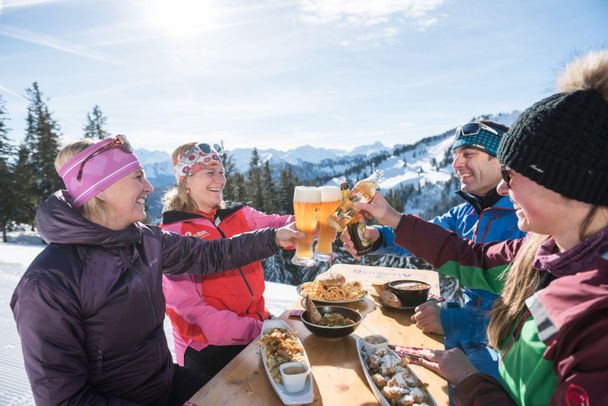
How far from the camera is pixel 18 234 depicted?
3497 centimetres

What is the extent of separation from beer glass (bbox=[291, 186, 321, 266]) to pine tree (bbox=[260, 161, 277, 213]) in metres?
33.2

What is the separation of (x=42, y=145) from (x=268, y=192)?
2055 centimetres

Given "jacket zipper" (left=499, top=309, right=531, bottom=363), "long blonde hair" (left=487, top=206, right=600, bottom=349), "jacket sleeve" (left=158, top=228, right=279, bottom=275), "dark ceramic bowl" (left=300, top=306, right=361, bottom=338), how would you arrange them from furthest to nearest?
"jacket sleeve" (left=158, top=228, right=279, bottom=275), "dark ceramic bowl" (left=300, top=306, right=361, bottom=338), "long blonde hair" (left=487, top=206, right=600, bottom=349), "jacket zipper" (left=499, top=309, right=531, bottom=363)

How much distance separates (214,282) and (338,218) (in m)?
1.50

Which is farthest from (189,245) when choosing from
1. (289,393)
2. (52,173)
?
(52,173)

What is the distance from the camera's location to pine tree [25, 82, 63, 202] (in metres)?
30.8

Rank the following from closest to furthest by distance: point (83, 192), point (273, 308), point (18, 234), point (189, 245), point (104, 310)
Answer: point (104, 310)
point (83, 192)
point (189, 245)
point (273, 308)
point (18, 234)

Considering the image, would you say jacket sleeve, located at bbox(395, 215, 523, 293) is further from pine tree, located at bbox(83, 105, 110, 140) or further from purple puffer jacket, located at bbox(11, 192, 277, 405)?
pine tree, located at bbox(83, 105, 110, 140)

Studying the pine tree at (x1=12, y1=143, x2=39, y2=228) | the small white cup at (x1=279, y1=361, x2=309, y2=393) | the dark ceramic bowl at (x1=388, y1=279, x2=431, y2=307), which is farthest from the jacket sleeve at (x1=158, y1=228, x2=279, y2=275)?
the pine tree at (x1=12, y1=143, x2=39, y2=228)

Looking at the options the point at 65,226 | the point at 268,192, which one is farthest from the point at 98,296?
the point at 268,192

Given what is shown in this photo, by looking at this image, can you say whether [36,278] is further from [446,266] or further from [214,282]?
[446,266]

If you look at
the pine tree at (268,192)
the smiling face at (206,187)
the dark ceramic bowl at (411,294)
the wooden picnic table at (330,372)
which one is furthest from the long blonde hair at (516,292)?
the pine tree at (268,192)

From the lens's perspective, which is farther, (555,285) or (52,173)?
(52,173)

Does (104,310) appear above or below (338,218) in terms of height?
below
